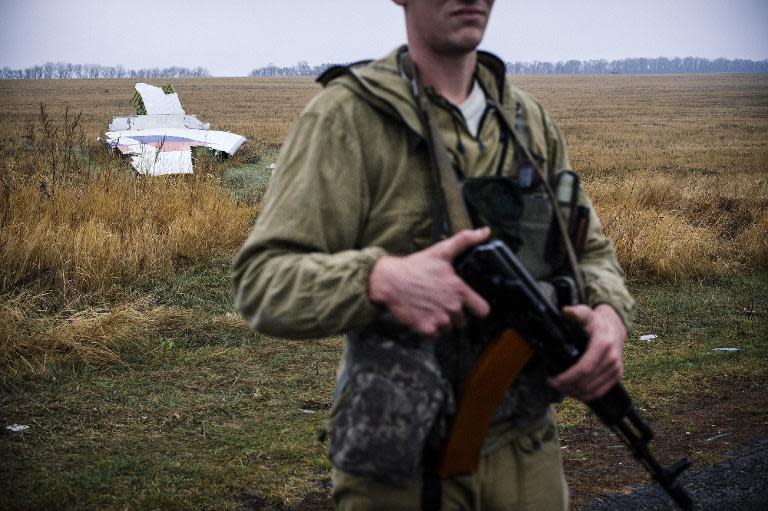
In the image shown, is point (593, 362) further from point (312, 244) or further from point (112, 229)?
point (112, 229)

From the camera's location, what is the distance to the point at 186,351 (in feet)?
18.1

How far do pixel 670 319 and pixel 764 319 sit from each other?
2.78ft

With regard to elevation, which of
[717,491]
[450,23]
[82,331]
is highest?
[450,23]

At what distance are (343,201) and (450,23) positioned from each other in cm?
46

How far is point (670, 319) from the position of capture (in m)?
6.67

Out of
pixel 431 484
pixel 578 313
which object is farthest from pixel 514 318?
pixel 431 484

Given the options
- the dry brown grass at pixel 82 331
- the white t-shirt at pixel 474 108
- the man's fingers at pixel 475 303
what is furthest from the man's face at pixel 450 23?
the dry brown grass at pixel 82 331

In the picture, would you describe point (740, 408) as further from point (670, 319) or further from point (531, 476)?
point (531, 476)

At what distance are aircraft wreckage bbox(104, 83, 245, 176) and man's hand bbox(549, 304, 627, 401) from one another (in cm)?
1050

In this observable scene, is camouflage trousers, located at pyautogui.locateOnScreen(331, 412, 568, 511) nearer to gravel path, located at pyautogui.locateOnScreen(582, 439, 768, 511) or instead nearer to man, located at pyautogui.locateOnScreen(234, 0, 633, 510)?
man, located at pyautogui.locateOnScreen(234, 0, 633, 510)

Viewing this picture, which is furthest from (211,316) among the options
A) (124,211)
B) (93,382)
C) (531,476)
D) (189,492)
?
(531,476)

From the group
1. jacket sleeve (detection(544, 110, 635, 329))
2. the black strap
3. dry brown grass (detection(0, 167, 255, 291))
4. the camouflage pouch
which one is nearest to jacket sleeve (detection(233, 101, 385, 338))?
the camouflage pouch

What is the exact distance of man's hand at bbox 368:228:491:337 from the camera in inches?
52.9

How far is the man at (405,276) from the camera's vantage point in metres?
1.40
